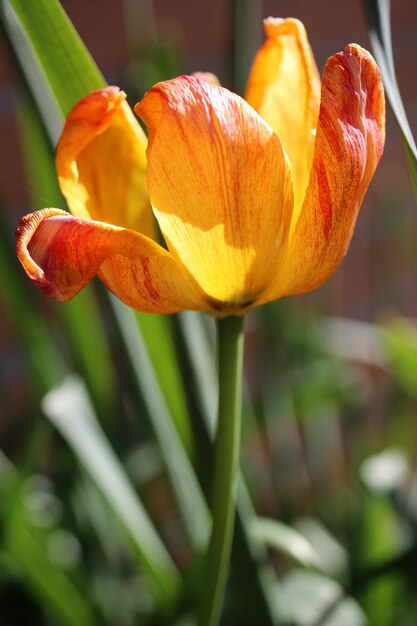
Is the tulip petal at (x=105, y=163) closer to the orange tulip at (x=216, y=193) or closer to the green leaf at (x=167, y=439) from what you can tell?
the orange tulip at (x=216, y=193)

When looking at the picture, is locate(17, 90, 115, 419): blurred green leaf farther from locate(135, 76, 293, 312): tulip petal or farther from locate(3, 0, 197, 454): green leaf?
locate(135, 76, 293, 312): tulip petal

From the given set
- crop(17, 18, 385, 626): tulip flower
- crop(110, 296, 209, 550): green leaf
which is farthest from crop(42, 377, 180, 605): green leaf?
crop(17, 18, 385, 626): tulip flower

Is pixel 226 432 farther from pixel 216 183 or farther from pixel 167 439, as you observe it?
pixel 167 439

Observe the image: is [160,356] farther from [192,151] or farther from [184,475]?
[192,151]

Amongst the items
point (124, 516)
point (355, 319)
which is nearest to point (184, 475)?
point (124, 516)

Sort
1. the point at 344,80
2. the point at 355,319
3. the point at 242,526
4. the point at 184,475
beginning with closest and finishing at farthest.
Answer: the point at 344,80 → the point at 242,526 → the point at 184,475 → the point at 355,319
